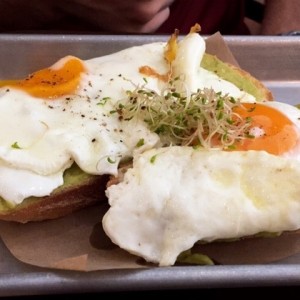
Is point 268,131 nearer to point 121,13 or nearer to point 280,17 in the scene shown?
point 121,13

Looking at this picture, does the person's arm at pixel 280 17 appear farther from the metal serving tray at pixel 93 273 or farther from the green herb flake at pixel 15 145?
the green herb flake at pixel 15 145

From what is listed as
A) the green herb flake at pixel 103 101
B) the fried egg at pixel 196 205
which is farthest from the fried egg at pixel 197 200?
the green herb flake at pixel 103 101

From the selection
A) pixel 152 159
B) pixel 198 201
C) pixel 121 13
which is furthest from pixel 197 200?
pixel 121 13

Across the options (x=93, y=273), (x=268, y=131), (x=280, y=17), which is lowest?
(x=280, y=17)

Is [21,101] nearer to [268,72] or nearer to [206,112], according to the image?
[206,112]

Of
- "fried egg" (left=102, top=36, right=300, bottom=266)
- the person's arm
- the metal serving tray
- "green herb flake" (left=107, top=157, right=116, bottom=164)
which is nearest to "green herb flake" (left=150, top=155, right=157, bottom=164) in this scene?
"fried egg" (left=102, top=36, right=300, bottom=266)

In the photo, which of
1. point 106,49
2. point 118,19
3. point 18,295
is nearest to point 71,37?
point 106,49
